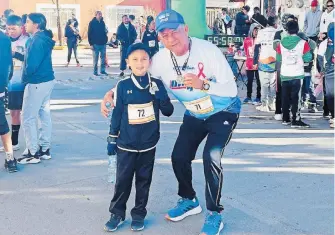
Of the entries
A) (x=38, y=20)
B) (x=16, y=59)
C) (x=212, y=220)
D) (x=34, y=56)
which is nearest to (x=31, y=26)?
(x=38, y=20)

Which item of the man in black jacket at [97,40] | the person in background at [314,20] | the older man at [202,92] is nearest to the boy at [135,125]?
the older man at [202,92]

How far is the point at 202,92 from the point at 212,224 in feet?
3.28

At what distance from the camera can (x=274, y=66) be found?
27.8 ft

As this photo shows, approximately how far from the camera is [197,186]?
194 inches

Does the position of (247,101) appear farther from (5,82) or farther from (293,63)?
(5,82)

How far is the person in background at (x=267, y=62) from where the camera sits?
8.47 meters

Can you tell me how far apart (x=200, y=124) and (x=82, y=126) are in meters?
4.18

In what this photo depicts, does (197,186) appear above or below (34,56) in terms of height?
A: below

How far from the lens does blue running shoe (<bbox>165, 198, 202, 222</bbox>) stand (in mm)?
4109

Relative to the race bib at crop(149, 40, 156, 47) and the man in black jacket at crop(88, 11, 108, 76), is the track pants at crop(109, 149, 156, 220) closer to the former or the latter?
the man in black jacket at crop(88, 11, 108, 76)

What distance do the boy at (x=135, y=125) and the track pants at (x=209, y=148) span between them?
0.23 metres

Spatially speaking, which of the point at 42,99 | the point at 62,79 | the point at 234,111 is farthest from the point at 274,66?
the point at 62,79

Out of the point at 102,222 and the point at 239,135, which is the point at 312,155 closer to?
Answer: the point at 239,135

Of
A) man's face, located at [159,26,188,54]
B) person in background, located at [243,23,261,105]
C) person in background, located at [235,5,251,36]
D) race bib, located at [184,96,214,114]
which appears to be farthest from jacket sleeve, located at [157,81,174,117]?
person in background, located at [235,5,251,36]
